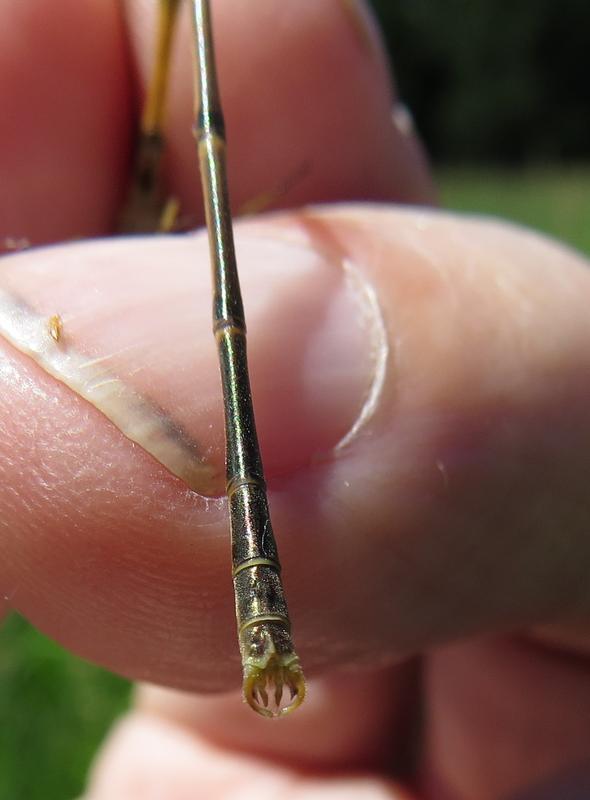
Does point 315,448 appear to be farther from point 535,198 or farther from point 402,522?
point 535,198

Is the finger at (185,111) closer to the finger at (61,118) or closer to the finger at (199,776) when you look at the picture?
the finger at (61,118)

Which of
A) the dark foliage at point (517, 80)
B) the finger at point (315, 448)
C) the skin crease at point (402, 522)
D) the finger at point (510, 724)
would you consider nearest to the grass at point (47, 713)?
the skin crease at point (402, 522)

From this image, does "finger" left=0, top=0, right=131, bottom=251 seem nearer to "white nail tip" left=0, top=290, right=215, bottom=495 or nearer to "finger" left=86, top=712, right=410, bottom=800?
"white nail tip" left=0, top=290, right=215, bottom=495

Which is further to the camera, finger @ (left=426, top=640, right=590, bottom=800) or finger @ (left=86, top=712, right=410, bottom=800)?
finger @ (left=86, top=712, right=410, bottom=800)

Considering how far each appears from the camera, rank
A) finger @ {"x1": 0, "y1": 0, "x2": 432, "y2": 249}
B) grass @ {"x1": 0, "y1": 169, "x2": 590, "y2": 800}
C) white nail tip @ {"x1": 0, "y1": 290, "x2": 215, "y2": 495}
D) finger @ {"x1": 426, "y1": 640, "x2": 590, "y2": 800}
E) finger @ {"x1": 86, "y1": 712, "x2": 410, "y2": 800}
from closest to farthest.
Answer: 1. white nail tip @ {"x1": 0, "y1": 290, "x2": 215, "y2": 495}
2. finger @ {"x1": 426, "y1": 640, "x2": 590, "y2": 800}
3. finger @ {"x1": 86, "y1": 712, "x2": 410, "y2": 800}
4. finger @ {"x1": 0, "y1": 0, "x2": 432, "y2": 249}
5. grass @ {"x1": 0, "y1": 169, "x2": 590, "y2": 800}

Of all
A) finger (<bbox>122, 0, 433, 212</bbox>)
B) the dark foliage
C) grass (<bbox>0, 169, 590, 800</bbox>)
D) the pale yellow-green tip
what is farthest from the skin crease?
the dark foliage

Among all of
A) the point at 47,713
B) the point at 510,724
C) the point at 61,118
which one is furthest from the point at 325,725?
the point at 61,118

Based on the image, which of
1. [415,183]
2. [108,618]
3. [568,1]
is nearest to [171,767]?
[108,618]
